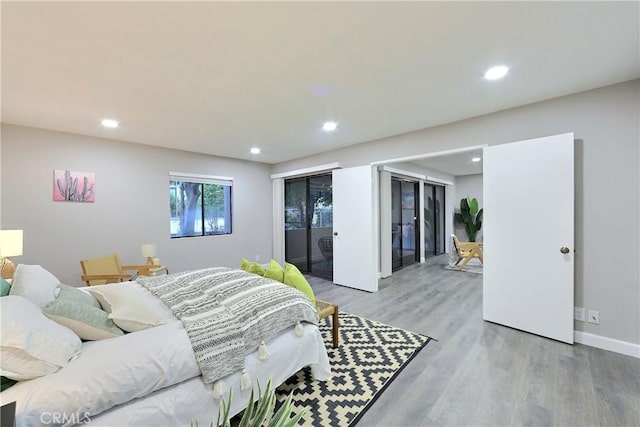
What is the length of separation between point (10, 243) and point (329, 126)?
11.7 feet

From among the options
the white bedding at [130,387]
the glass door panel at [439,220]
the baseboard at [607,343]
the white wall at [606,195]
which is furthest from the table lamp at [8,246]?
the glass door panel at [439,220]

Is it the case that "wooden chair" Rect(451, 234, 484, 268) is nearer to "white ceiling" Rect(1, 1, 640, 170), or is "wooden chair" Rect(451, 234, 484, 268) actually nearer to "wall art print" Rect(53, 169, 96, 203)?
"white ceiling" Rect(1, 1, 640, 170)

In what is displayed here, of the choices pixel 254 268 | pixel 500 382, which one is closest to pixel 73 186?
pixel 254 268

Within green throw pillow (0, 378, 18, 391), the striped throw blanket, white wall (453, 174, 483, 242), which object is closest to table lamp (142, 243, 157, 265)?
the striped throw blanket

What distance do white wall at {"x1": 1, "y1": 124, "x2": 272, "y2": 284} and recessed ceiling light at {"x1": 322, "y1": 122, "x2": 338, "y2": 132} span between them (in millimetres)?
2507

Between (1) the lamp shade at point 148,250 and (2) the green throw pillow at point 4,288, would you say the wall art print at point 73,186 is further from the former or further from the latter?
(2) the green throw pillow at point 4,288

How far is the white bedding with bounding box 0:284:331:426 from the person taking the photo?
3.50 feet

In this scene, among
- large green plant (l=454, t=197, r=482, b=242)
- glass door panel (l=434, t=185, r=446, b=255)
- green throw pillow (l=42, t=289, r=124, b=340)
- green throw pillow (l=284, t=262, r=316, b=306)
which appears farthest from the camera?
glass door panel (l=434, t=185, r=446, b=255)

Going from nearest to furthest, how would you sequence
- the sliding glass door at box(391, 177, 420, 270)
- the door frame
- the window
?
1. the window
2. the sliding glass door at box(391, 177, 420, 270)
3. the door frame

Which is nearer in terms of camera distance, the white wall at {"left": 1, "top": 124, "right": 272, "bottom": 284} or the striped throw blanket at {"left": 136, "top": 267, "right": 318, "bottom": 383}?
the striped throw blanket at {"left": 136, "top": 267, "right": 318, "bottom": 383}

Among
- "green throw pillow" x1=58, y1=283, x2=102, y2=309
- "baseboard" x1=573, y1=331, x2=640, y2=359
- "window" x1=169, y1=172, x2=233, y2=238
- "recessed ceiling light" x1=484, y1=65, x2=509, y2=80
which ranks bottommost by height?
"baseboard" x1=573, y1=331, x2=640, y2=359

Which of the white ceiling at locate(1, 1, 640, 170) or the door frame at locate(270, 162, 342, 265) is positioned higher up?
the white ceiling at locate(1, 1, 640, 170)

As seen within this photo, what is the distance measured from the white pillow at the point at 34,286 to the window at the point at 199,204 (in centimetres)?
280

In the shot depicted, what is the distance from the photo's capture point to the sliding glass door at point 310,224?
17.1 ft
